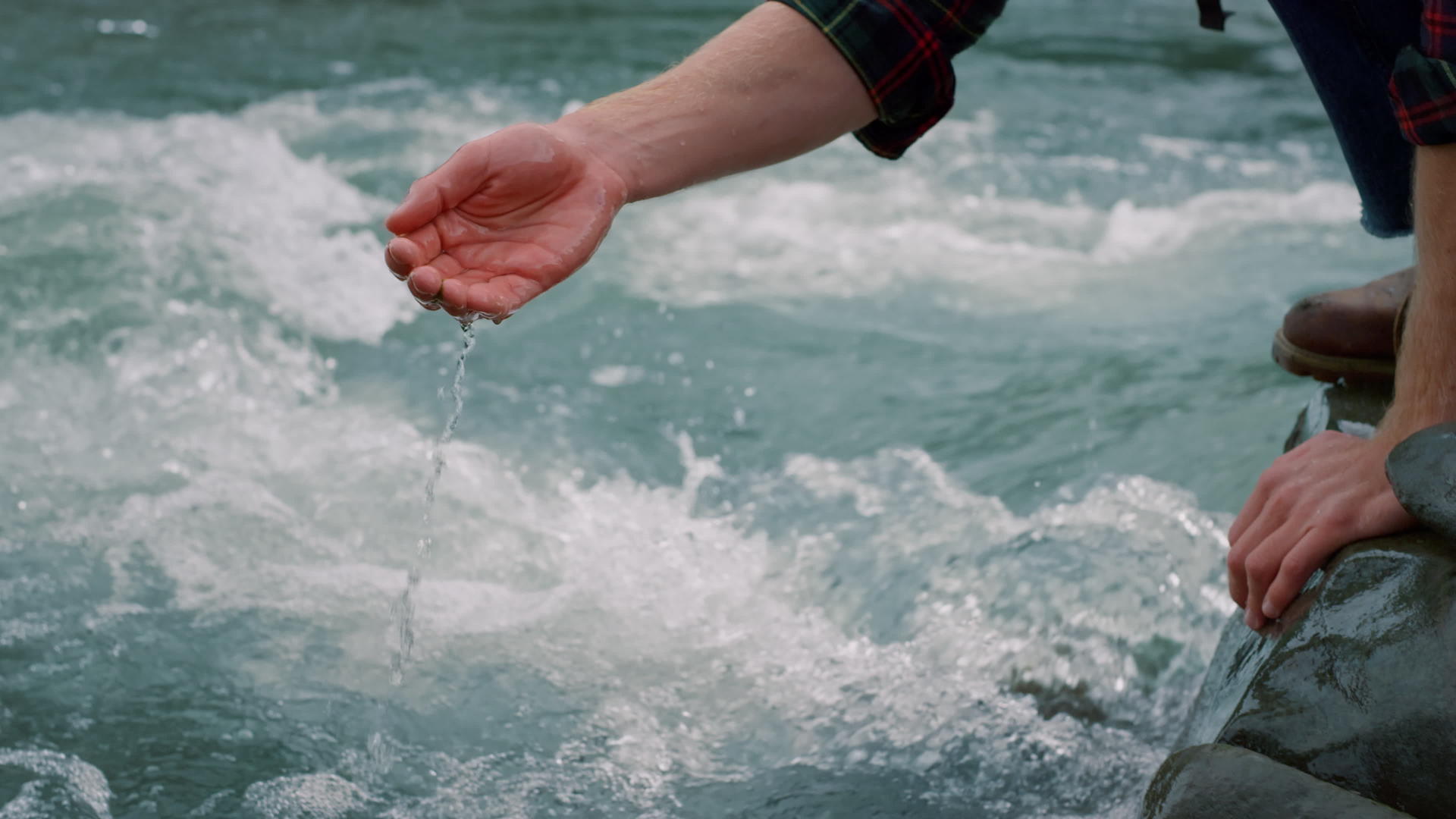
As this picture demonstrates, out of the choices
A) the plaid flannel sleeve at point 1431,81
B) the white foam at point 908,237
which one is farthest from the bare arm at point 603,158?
the white foam at point 908,237

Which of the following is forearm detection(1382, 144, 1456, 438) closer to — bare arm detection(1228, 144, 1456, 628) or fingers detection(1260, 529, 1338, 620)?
bare arm detection(1228, 144, 1456, 628)

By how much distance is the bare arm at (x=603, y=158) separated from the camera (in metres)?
1.70

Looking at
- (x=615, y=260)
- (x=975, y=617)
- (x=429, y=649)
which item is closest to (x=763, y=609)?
(x=975, y=617)

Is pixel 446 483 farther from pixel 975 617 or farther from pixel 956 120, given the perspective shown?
pixel 956 120

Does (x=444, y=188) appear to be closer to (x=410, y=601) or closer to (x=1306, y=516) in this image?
(x=1306, y=516)

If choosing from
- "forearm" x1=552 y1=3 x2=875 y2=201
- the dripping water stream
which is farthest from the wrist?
the dripping water stream

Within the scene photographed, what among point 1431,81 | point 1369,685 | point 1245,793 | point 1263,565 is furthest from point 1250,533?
point 1431,81

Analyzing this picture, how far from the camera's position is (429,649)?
2613mm

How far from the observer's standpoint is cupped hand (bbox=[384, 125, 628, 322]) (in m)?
1.67

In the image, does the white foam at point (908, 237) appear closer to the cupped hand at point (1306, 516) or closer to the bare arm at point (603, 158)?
the bare arm at point (603, 158)

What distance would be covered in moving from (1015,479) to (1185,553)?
1.85 ft

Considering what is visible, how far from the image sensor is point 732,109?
1.93 meters

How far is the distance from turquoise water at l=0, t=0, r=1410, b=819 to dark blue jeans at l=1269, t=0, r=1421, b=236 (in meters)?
0.95

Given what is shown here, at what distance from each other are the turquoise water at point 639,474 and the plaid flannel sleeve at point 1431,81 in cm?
111
